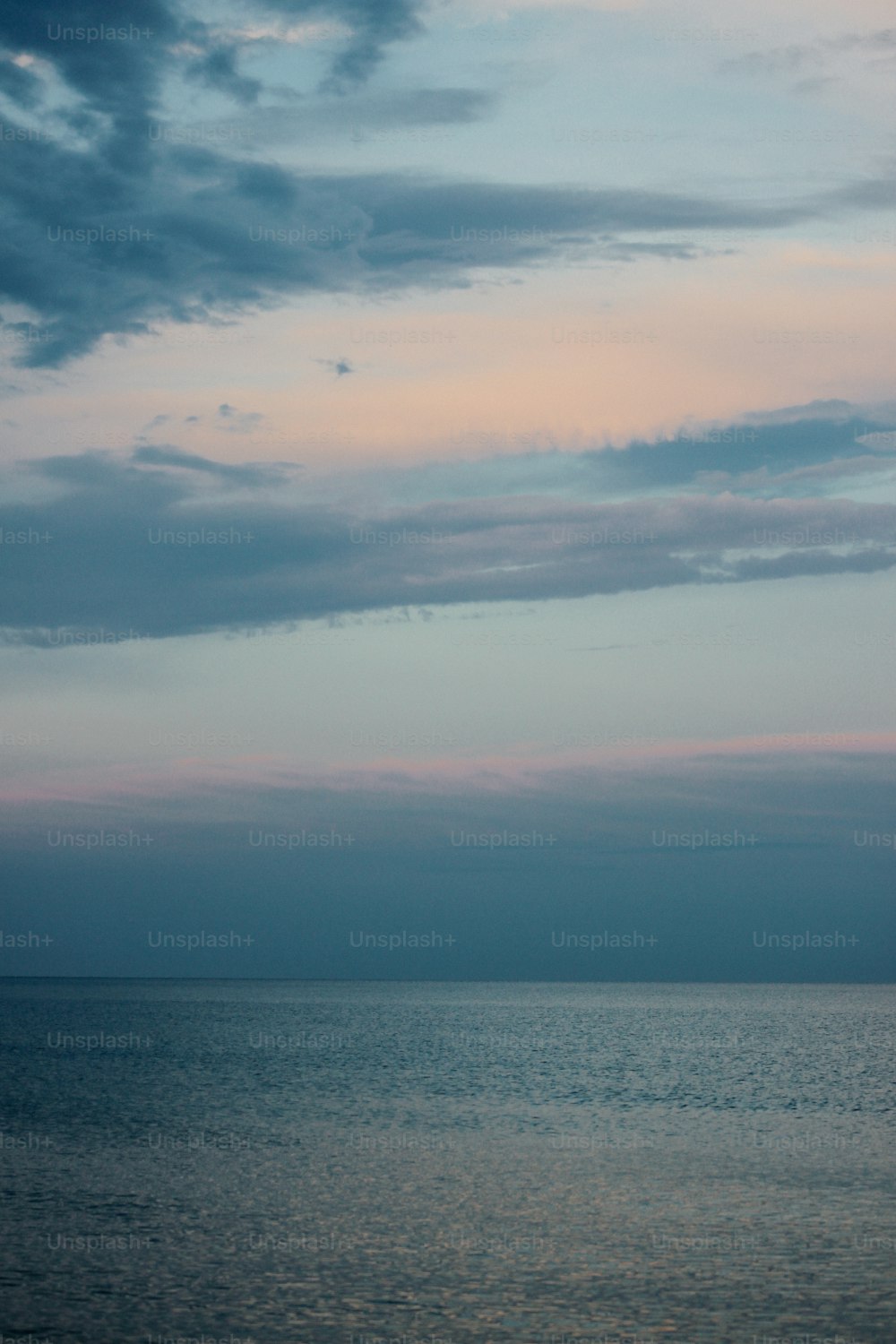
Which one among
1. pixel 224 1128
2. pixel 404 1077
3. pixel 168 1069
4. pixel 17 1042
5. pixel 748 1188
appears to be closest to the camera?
pixel 748 1188

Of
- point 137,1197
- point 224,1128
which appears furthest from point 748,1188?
point 224,1128

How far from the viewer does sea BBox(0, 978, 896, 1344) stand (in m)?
21.7

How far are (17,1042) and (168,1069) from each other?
3503 centimetres

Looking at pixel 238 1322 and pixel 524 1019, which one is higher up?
pixel 238 1322

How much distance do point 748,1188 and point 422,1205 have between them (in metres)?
8.80

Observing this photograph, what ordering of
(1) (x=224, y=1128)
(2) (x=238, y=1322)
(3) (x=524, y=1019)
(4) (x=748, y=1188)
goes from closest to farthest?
(2) (x=238, y=1322), (4) (x=748, y=1188), (1) (x=224, y=1128), (3) (x=524, y=1019)

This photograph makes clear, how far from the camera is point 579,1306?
73.0 ft

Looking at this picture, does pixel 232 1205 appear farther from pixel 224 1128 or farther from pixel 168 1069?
pixel 168 1069

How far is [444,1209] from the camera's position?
31031 millimetres

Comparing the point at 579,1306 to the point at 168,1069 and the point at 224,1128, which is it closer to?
the point at 224,1128

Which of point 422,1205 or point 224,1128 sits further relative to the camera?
point 224,1128

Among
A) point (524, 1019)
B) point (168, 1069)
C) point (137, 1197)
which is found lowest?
point (524, 1019)

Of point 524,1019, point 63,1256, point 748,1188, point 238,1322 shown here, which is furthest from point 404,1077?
point 524,1019

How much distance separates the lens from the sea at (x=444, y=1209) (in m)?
21.7
